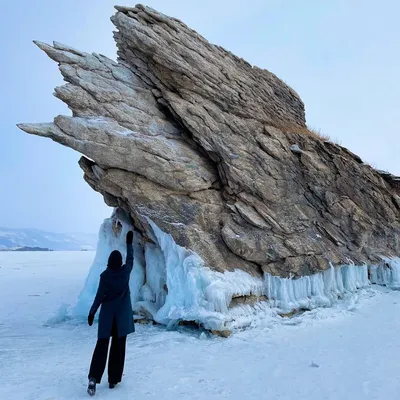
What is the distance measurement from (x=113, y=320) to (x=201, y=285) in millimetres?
4878

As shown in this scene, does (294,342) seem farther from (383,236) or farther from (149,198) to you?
(383,236)

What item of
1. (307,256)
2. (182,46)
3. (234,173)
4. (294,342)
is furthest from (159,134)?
(294,342)

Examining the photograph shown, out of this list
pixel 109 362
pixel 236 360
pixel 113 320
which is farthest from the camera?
pixel 236 360

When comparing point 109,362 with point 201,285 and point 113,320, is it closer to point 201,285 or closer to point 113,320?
point 113,320

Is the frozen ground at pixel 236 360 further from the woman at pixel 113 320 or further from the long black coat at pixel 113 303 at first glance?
the long black coat at pixel 113 303

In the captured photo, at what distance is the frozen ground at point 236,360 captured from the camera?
5746 millimetres

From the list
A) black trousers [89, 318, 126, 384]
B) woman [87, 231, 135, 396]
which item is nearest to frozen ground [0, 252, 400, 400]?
black trousers [89, 318, 126, 384]

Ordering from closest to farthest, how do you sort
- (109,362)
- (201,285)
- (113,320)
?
1. (109,362)
2. (113,320)
3. (201,285)

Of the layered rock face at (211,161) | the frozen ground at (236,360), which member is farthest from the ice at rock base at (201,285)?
the frozen ground at (236,360)

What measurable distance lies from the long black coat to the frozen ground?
1.02 metres

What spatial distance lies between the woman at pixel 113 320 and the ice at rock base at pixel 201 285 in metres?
4.19

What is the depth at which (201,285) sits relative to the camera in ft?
35.1

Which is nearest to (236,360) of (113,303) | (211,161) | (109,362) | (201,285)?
(109,362)

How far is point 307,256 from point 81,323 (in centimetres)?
843
